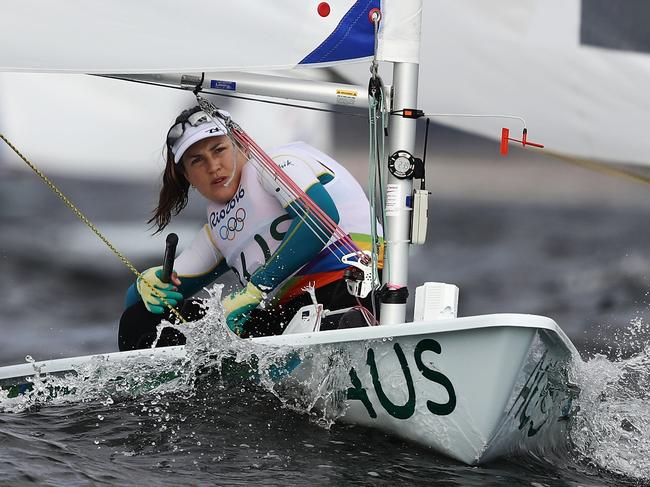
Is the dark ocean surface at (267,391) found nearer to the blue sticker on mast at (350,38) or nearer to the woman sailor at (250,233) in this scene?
the woman sailor at (250,233)

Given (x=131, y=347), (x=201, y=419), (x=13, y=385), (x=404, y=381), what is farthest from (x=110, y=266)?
(x=404, y=381)

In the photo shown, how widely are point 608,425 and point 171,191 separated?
64.0 inches

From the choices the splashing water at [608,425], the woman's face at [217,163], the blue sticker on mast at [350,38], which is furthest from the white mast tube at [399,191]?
the woman's face at [217,163]

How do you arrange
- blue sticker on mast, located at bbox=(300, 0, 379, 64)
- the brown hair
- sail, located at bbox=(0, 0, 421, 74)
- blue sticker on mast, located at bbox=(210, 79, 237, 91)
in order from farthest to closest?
the brown hair
blue sticker on mast, located at bbox=(210, 79, 237, 91)
blue sticker on mast, located at bbox=(300, 0, 379, 64)
sail, located at bbox=(0, 0, 421, 74)

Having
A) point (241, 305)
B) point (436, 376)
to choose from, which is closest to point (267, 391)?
point (241, 305)

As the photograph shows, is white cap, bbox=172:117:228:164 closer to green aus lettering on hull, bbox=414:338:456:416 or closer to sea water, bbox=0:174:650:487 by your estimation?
sea water, bbox=0:174:650:487

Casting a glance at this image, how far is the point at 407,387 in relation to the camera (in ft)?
9.12

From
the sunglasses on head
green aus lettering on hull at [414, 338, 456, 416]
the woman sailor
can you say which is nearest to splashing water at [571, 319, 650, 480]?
green aus lettering on hull at [414, 338, 456, 416]

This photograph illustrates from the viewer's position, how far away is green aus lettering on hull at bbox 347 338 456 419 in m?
2.71

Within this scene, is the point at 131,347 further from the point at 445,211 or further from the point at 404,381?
the point at 445,211

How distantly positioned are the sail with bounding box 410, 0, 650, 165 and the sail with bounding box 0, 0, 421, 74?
671mm

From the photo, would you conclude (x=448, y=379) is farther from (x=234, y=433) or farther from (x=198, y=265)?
(x=198, y=265)

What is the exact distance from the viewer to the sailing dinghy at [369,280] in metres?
2.68

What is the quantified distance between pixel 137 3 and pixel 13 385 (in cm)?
117
